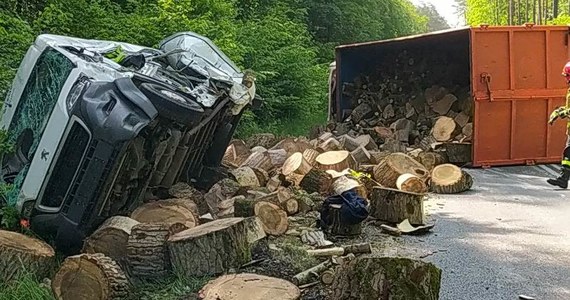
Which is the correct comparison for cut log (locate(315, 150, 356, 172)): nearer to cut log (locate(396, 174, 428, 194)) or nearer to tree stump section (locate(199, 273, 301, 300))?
cut log (locate(396, 174, 428, 194))

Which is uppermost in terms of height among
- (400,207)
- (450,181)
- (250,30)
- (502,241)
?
(250,30)

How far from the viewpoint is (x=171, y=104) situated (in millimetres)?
4898

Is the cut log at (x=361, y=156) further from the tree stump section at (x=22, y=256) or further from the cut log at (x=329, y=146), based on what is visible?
the tree stump section at (x=22, y=256)

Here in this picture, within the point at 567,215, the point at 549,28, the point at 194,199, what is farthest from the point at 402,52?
the point at 194,199

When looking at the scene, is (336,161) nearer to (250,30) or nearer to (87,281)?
(87,281)

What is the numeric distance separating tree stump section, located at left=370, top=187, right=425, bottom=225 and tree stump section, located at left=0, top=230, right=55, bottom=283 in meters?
3.18

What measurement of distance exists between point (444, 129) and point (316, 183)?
4.06 meters

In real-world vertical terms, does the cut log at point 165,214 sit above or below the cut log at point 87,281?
above

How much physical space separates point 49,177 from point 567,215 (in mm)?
5120

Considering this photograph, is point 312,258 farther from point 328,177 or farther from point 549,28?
point 549,28

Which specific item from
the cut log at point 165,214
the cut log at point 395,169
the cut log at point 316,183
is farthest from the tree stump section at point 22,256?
the cut log at point 395,169

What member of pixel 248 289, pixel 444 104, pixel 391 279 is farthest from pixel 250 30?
pixel 391 279

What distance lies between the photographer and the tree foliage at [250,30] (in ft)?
29.0

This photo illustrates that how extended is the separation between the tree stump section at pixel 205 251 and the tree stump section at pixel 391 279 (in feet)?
3.89
